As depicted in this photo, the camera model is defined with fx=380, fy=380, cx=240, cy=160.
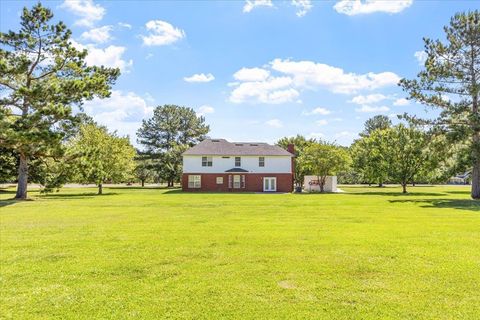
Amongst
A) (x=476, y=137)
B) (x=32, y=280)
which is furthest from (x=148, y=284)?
(x=476, y=137)

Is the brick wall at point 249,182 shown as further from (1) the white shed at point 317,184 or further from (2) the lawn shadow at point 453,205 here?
(2) the lawn shadow at point 453,205

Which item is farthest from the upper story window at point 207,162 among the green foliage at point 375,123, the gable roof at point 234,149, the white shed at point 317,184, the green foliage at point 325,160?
the green foliage at point 375,123

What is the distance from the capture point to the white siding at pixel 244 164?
49688 millimetres

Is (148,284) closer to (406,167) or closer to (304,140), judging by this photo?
(406,167)

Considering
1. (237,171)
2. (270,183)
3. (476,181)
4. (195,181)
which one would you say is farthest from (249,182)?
(476,181)

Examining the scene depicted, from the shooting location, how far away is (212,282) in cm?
741

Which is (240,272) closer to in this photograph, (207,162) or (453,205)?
(453,205)

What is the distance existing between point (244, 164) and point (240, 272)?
4217 centimetres

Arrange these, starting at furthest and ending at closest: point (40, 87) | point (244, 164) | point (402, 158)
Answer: point (244, 164), point (402, 158), point (40, 87)

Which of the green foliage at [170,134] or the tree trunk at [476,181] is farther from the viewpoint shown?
the green foliage at [170,134]

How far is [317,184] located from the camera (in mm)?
51188

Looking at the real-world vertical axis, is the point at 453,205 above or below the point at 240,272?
above

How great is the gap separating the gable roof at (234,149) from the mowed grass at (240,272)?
35.8 metres

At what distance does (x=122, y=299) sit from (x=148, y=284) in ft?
2.72
